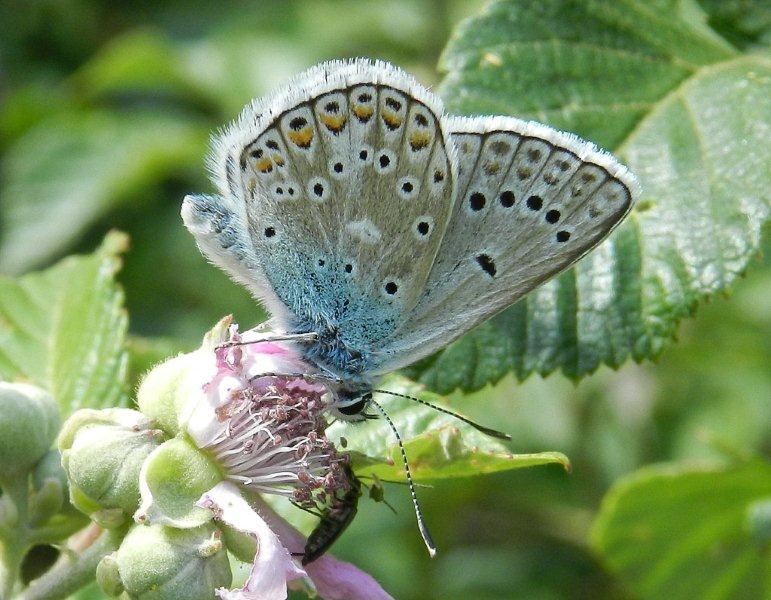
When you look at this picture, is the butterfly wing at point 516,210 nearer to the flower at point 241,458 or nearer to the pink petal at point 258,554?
the flower at point 241,458

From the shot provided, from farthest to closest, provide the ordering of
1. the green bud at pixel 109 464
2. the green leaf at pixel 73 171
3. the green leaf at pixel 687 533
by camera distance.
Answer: the green leaf at pixel 73 171 < the green leaf at pixel 687 533 < the green bud at pixel 109 464

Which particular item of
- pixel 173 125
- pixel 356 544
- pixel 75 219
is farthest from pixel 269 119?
pixel 173 125

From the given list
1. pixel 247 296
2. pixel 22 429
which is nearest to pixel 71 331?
pixel 22 429

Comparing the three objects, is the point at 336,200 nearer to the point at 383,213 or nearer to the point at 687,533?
the point at 383,213

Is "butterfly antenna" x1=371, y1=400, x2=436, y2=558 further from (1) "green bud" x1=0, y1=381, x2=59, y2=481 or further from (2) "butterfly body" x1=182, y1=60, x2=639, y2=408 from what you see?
(1) "green bud" x1=0, y1=381, x2=59, y2=481

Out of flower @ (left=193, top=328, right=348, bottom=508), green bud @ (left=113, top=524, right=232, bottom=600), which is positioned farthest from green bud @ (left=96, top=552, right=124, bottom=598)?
flower @ (left=193, top=328, right=348, bottom=508)

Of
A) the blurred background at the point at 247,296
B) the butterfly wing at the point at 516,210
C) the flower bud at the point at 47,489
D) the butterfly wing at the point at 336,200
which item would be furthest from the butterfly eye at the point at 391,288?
the blurred background at the point at 247,296
